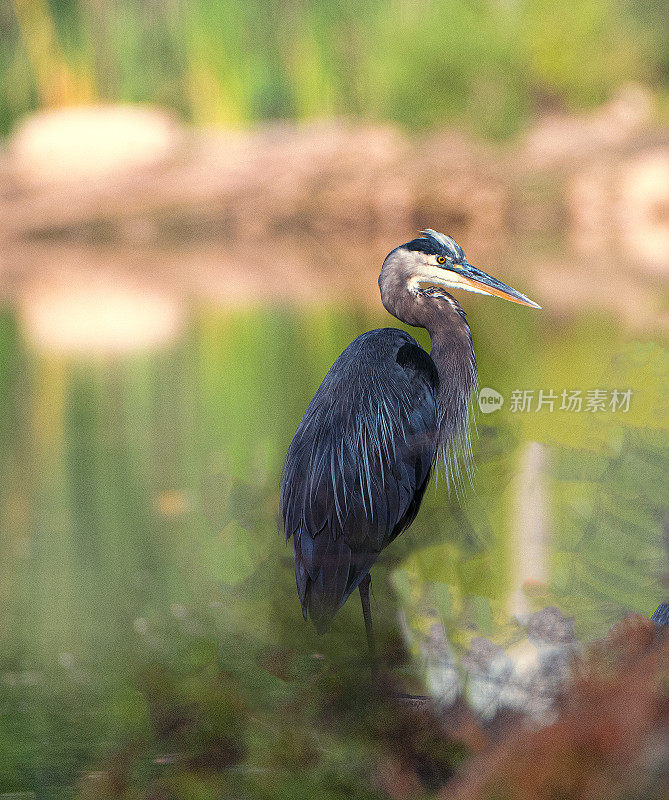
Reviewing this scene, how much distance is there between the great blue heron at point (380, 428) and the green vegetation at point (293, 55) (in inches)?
248

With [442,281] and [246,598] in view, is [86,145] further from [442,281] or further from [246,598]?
[442,281]

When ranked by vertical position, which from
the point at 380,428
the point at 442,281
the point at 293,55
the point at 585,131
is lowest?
the point at 380,428

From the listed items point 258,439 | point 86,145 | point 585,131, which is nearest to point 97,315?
point 258,439

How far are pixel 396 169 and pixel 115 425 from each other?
462 centimetres

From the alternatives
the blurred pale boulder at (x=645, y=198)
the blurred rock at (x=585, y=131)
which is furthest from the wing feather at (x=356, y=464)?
the blurred rock at (x=585, y=131)

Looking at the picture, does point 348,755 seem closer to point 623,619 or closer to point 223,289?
point 623,619

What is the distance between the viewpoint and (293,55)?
7.28 meters

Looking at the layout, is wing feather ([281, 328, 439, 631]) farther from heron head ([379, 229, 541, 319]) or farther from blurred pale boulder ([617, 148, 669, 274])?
blurred pale boulder ([617, 148, 669, 274])

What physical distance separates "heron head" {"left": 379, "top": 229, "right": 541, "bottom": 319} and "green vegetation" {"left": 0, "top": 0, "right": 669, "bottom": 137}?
6.30 meters

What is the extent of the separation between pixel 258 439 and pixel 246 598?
1009 millimetres

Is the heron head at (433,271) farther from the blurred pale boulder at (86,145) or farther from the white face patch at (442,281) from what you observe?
the blurred pale boulder at (86,145)

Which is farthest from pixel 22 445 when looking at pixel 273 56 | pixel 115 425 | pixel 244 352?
pixel 273 56

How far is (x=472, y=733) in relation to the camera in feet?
2.82

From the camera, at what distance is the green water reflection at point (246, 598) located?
977mm
